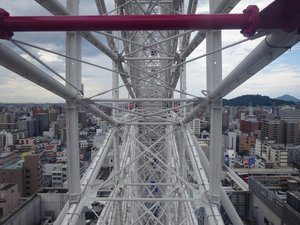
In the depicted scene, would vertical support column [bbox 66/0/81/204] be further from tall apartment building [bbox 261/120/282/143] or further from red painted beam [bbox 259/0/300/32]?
tall apartment building [bbox 261/120/282/143]

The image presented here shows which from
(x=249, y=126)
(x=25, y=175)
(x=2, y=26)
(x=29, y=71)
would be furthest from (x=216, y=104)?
(x=249, y=126)

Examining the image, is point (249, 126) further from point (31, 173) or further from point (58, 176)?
point (31, 173)

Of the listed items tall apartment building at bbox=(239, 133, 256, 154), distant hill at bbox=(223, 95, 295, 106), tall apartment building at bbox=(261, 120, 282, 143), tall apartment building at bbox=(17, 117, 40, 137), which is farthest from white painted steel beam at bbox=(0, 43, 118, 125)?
distant hill at bbox=(223, 95, 295, 106)

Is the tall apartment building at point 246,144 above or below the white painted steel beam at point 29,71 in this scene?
below

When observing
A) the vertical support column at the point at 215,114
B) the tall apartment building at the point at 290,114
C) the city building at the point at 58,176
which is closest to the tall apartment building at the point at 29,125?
the city building at the point at 58,176

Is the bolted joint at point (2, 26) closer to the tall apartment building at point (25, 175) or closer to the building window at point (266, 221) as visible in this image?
the building window at point (266, 221)

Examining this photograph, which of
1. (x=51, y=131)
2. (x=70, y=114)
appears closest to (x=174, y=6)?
(x=70, y=114)

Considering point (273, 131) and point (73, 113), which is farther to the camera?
point (273, 131)
